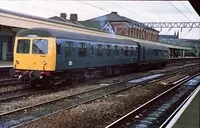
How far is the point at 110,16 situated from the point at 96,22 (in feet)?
14.9

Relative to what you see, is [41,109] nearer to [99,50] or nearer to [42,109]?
[42,109]

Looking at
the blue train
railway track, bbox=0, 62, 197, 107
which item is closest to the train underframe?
the blue train

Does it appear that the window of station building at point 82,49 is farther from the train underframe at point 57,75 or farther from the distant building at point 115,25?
the distant building at point 115,25

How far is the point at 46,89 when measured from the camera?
17969 millimetres

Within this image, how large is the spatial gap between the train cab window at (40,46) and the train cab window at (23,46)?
0.39m

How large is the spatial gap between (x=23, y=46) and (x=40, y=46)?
1099mm

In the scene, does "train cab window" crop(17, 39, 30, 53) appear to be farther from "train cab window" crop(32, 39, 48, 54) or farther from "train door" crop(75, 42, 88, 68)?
"train door" crop(75, 42, 88, 68)

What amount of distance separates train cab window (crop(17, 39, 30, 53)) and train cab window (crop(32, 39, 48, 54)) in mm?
387

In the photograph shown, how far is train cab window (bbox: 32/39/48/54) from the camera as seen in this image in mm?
17812

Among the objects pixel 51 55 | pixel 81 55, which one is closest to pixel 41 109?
pixel 51 55

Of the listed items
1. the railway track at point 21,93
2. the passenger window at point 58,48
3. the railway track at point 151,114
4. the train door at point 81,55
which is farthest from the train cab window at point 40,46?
the railway track at point 151,114

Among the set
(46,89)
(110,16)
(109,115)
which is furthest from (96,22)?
(109,115)

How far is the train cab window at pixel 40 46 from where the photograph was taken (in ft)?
58.4

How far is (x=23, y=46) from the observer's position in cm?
1862
